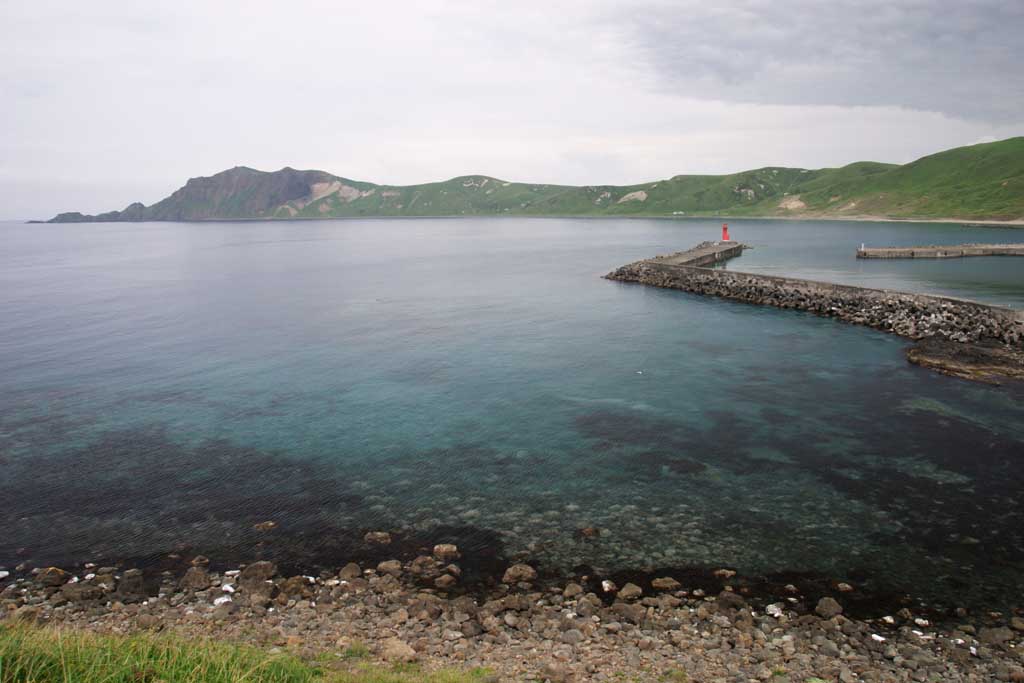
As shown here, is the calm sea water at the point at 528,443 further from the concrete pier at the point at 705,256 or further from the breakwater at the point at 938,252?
the breakwater at the point at 938,252

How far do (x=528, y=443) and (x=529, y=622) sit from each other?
36.4 ft

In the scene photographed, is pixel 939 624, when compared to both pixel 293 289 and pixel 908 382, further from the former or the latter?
pixel 293 289

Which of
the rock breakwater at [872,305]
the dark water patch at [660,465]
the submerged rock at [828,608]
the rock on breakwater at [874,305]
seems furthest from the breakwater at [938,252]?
the submerged rock at [828,608]

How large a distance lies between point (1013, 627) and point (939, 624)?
4.83 feet

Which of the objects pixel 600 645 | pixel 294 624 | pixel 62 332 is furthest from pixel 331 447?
pixel 62 332

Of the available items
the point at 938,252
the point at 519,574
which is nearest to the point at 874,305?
the point at 519,574

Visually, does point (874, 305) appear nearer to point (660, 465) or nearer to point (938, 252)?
point (660, 465)

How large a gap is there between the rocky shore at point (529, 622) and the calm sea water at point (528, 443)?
1.23m

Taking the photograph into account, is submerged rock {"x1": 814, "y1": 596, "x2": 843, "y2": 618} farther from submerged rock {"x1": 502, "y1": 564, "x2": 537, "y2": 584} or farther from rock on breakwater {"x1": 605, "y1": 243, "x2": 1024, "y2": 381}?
rock on breakwater {"x1": 605, "y1": 243, "x2": 1024, "y2": 381}

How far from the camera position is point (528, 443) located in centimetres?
2403

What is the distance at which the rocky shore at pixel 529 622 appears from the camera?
11461 millimetres

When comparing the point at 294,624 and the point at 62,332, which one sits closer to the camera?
the point at 294,624

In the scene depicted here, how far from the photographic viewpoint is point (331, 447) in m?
24.0

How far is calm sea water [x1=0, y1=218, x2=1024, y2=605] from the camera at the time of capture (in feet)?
55.2
